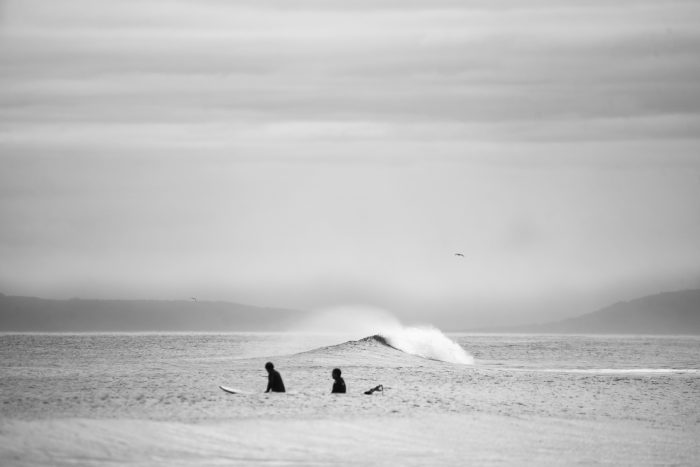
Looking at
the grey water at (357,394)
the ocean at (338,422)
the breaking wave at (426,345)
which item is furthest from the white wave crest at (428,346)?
the ocean at (338,422)

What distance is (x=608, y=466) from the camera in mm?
22219

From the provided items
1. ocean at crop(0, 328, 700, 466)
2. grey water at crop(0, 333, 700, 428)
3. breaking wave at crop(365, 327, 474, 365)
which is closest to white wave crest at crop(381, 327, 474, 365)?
breaking wave at crop(365, 327, 474, 365)

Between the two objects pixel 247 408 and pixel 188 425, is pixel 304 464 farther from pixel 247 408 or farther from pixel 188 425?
pixel 247 408

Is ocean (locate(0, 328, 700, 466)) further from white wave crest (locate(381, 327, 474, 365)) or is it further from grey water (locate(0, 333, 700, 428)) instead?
white wave crest (locate(381, 327, 474, 365))

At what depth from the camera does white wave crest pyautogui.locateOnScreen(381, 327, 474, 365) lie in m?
70.8

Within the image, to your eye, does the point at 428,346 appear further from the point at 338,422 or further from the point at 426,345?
the point at 338,422

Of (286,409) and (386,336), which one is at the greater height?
(386,336)

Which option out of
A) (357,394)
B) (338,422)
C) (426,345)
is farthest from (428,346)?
(338,422)

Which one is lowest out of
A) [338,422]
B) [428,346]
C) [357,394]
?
[338,422]

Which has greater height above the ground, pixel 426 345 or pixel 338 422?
pixel 426 345

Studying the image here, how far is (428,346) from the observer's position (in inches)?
2928

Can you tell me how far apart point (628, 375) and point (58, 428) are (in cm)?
3470

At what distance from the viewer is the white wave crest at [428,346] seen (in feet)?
232

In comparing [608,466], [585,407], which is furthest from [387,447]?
[585,407]
